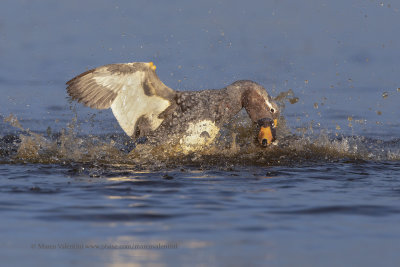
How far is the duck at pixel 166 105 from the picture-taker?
9.60m

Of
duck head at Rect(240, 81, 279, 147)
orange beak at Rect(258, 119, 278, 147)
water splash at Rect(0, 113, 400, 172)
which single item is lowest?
water splash at Rect(0, 113, 400, 172)

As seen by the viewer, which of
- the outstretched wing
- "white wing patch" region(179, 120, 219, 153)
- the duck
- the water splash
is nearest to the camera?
the water splash

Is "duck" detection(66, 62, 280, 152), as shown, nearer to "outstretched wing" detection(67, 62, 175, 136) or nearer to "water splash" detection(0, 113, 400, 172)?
"outstretched wing" detection(67, 62, 175, 136)

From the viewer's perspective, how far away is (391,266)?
17.3 ft

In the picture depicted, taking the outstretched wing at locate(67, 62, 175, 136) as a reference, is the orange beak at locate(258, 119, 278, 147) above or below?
below

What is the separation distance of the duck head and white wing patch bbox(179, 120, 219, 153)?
0.59 m

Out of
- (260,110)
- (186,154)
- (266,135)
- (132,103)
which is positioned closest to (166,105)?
(132,103)

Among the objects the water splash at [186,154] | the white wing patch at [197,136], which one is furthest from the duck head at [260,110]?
the white wing patch at [197,136]

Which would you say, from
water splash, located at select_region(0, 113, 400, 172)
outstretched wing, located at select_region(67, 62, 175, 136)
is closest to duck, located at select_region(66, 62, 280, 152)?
outstretched wing, located at select_region(67, 62, 175, 136)

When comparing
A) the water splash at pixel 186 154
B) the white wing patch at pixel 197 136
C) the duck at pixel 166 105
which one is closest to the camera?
the water splash at pixel 186 154

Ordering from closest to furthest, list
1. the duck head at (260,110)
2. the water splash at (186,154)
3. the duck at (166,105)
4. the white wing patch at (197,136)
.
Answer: the water splash at (186,154) → the duck at (166,105) → the white wing patch at (197,136) → the duck head at (260,110)

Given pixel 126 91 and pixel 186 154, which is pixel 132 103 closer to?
pixel 126 91

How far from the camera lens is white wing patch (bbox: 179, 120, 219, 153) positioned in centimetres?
975

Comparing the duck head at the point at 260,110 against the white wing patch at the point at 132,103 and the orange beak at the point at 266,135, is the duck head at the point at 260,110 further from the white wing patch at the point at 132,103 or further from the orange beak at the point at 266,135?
the white wing patch at the point at 132,103
